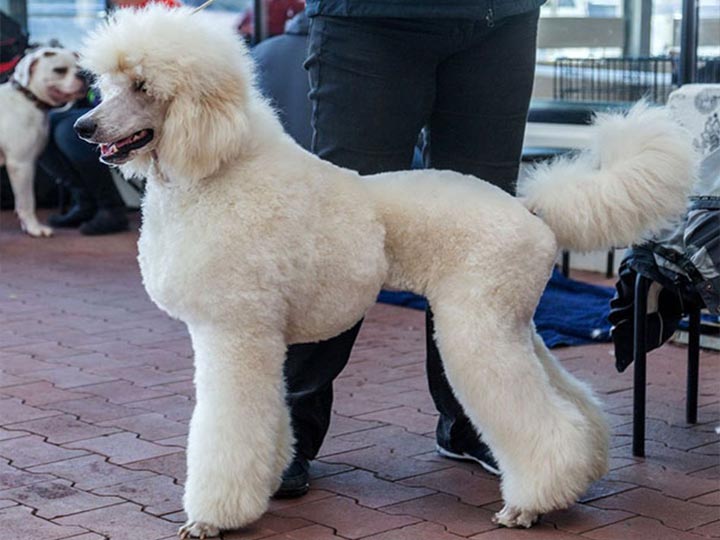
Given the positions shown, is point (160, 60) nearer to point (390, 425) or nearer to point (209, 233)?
point (209, 233)

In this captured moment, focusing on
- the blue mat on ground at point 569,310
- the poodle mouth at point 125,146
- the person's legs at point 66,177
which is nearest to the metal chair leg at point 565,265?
the blue mat on ground at point 569,310

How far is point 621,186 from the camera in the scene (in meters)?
2.74

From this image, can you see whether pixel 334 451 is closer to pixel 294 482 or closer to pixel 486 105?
pixel 294 482

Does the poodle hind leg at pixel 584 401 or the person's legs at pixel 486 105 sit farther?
the person's legs at pixel 486 105

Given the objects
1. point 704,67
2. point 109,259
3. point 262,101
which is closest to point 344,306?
point 262,101

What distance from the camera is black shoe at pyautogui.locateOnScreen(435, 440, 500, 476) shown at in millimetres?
3229

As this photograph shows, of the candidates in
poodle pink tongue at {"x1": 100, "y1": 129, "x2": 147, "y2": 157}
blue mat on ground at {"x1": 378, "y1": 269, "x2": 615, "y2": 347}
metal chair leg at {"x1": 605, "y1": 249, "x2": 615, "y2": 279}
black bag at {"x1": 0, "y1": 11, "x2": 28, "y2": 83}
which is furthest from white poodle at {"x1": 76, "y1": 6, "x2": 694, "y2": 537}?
black bag at {"x1": 0, "y1": 11, "x2": 28, "y2": 83}

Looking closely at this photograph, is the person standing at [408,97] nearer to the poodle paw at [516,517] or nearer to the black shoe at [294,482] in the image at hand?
the black shoe at [294,482]

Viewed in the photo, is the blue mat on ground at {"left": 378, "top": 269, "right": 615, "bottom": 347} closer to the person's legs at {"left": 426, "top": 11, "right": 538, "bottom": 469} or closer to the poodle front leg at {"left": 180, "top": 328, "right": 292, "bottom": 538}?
the person's legs at {"left": 426, "top": 11, "right": 538, "bottom": 469}

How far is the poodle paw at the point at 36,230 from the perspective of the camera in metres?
7.72

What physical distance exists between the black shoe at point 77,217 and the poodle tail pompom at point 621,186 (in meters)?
5.64

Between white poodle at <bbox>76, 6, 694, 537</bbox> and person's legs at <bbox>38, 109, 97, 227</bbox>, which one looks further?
person's legs at <bbox>38, 109, 97, 227</bbox>

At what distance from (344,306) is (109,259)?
4406 mm

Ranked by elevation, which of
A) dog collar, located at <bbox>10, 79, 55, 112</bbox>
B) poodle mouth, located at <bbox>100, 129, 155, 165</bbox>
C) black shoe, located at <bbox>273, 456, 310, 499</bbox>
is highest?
poodle mouth, located at <bbox>100, 129, 155, 165</bbox>
